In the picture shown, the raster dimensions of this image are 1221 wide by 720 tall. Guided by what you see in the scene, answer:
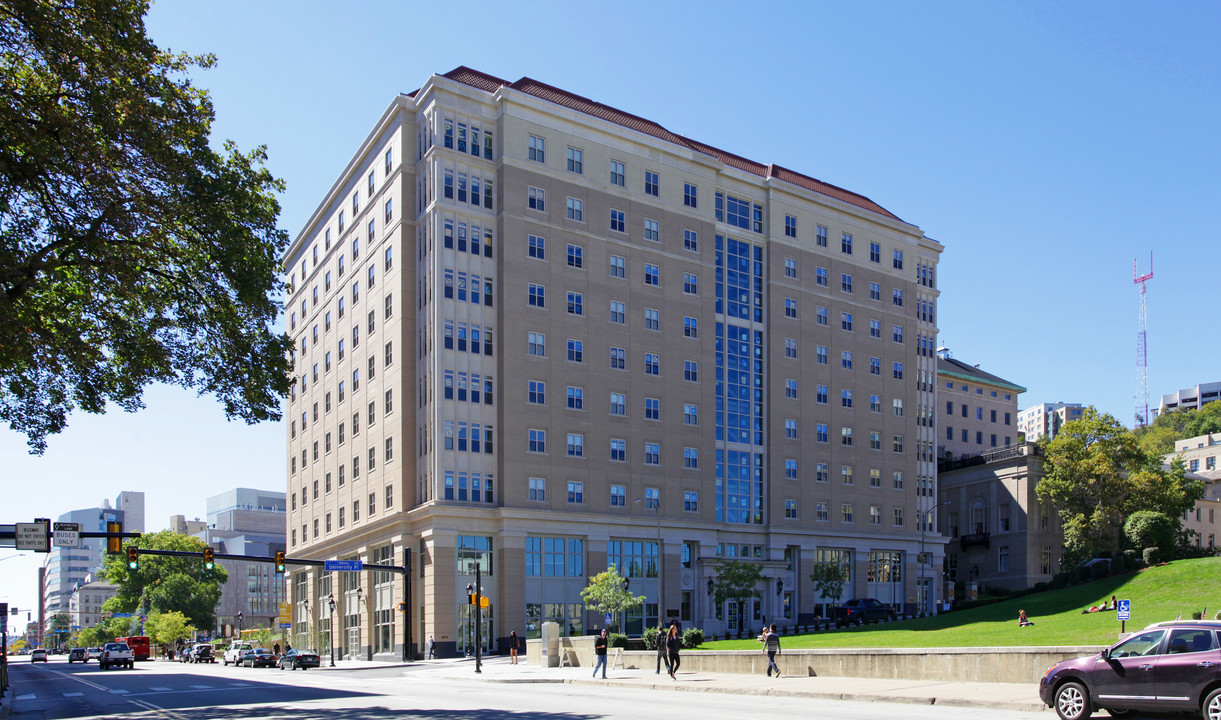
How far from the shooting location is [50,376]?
2769 cm

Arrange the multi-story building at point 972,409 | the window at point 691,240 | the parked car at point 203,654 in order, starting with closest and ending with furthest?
the window at point 691,240 < the parked car at point 203,654 < the multi-story building at point 972,409

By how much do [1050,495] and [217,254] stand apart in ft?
269

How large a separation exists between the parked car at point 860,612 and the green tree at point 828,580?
1.61m

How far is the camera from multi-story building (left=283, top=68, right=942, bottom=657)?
6725 cm

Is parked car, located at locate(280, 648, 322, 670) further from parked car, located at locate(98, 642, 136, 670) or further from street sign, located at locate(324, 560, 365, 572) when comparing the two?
parked car, located at locate(98, 642, 136, 670)

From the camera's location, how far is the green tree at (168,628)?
122 m

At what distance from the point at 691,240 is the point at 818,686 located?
5316 cm

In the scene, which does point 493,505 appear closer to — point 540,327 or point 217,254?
point 540,327

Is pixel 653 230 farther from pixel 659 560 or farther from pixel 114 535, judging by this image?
pixel 114 535

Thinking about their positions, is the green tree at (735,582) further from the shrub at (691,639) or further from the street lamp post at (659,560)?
the shrub at (691,639)

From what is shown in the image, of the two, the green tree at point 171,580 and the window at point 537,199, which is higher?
the window at point 537,199

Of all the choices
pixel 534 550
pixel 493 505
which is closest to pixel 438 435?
pixel 493 505

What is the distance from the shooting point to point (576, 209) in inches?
2867

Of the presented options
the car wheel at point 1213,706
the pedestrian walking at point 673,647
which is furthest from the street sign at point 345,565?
the car wheel at point 1213,706
